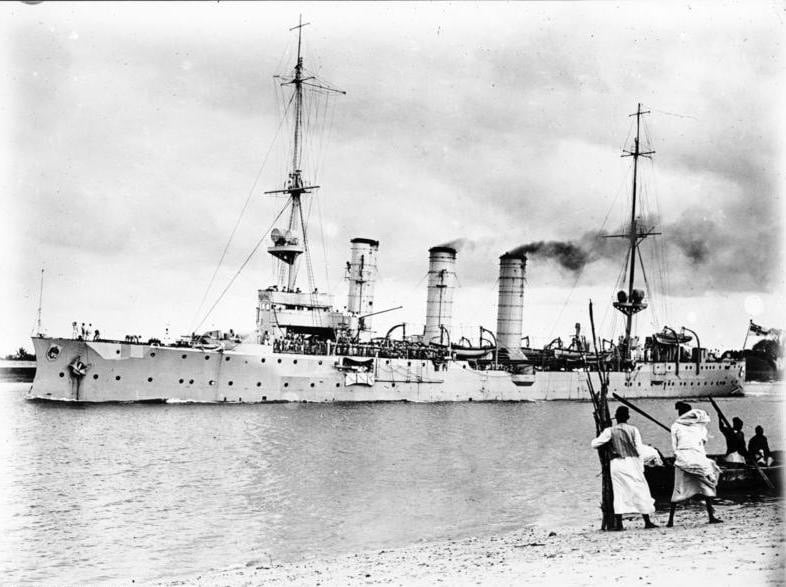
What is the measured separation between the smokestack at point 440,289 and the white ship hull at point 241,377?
3584 millimetres

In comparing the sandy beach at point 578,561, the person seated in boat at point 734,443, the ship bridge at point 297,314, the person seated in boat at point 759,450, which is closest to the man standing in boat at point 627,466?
the sandy beach at point 578,561

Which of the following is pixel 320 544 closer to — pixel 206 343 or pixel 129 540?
pixel 129 540

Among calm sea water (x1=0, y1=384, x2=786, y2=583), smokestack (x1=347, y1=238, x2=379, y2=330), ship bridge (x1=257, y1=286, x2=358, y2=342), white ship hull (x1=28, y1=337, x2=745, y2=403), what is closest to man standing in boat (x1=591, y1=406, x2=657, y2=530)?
calm sea water (x1=0, y1=384, x2=786, y2=583)

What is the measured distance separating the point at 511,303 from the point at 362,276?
9692mm

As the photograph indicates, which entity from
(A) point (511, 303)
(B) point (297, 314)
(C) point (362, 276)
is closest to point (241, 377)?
(B) point (297, 314)

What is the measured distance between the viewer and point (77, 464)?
15508mm

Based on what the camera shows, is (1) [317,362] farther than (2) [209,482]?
Yes

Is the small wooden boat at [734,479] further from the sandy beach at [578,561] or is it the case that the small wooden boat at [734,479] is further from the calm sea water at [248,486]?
the sandy beach at [578,561]

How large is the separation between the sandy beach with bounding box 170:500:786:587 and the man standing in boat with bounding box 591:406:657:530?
0.31 meters

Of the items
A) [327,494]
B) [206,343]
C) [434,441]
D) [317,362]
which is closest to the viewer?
[327,494]

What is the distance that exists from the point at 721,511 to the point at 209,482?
29.2 ft

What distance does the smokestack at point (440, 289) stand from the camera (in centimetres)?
4041

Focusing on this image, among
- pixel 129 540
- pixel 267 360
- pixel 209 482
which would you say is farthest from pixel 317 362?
pixel 129 540

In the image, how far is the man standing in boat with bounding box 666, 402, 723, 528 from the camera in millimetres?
7676
